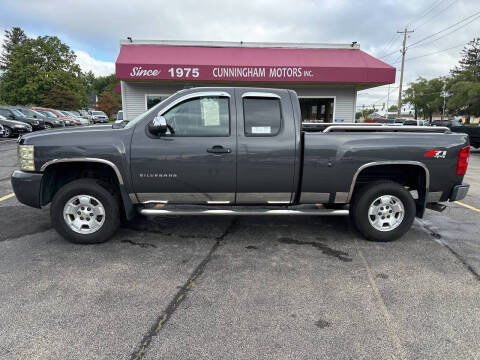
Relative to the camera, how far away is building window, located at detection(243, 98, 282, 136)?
418 cm

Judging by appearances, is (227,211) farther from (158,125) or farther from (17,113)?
(17,113)

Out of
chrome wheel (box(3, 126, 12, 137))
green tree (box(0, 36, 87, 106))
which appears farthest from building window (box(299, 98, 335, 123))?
green tree (box(0, 36, 87, 106))

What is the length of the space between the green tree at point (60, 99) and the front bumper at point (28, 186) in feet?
168

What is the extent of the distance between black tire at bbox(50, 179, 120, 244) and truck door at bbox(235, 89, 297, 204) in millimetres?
1585

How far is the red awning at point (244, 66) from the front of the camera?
512 inches

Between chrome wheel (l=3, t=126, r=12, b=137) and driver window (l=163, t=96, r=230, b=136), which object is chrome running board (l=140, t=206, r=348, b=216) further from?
chrome wheel (l=3, t=126, r=12, b=137)

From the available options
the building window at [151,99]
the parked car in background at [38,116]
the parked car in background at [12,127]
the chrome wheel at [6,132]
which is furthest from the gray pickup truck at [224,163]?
the parked car in background at [38,116]

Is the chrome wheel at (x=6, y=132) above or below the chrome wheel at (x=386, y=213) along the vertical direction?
above

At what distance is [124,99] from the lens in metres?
14.6

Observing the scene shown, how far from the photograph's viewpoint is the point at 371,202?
14.2ft

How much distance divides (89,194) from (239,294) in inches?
90.5

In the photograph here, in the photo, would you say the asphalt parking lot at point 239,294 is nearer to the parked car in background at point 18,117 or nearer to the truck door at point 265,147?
the truck door at point 265,147

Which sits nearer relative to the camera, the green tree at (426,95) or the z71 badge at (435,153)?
the z71 badge at (435,153)

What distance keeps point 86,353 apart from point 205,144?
247 cm
